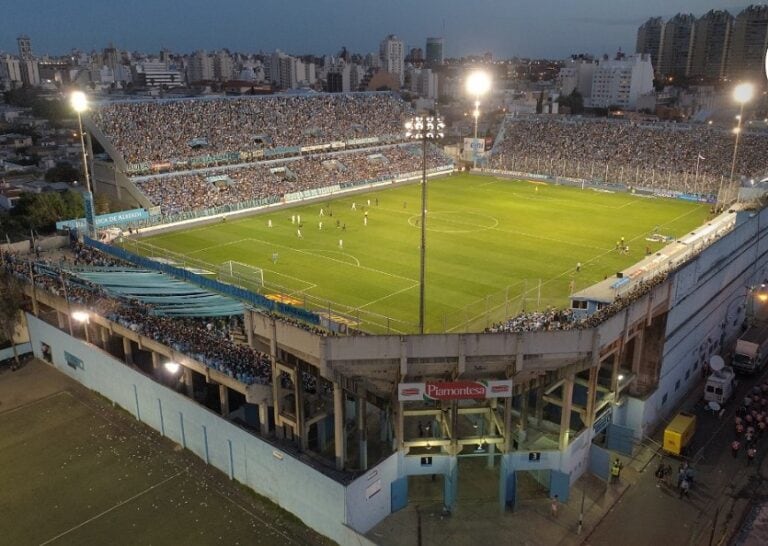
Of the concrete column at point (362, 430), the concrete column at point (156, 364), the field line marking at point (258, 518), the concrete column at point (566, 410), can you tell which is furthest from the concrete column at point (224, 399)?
the concrete column at point (566, 410)

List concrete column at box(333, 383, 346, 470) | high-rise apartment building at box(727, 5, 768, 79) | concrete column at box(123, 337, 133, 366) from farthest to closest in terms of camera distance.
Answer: high-rise apartment building at box(727, 5, 768, 79) < concrete column at box(123, 337, 133, 366) < concrete column at box(333, 383, 346, 470)

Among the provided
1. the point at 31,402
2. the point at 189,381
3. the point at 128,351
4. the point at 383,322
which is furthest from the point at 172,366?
the point at 383,322

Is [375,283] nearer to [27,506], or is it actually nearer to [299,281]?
[299,281]

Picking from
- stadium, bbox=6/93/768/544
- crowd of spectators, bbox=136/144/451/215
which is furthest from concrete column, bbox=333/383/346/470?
crowd of spectators, bbox=136/144/451/215

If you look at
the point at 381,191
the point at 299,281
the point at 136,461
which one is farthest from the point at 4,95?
the point at 136,461

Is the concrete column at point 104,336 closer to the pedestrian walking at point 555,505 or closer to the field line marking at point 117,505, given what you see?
the field line marking at point 117,505

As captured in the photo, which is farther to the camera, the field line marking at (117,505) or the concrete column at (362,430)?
the concrete column at (362,430)

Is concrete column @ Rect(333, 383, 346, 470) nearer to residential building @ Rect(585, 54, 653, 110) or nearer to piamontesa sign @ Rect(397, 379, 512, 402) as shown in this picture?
piamontesa sign @ Rect(397, 379, 512, 402)
